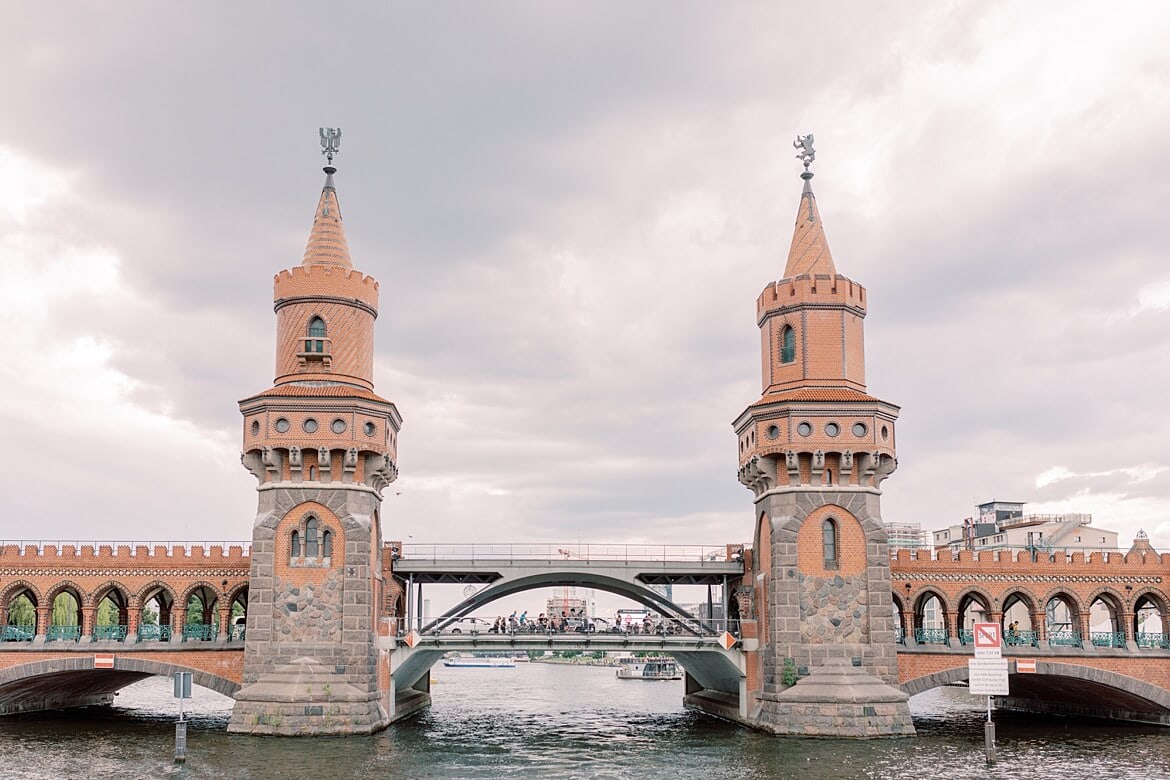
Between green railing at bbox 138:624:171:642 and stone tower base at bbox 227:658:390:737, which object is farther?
green railing at bbox 138:624:171:642

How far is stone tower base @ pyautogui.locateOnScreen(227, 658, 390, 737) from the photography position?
48844mm

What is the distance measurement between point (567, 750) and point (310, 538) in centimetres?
1563

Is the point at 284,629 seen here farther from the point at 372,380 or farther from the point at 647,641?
the point at 647,641

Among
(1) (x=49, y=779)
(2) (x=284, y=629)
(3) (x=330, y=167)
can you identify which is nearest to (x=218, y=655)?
(2) (x=284, y=629)

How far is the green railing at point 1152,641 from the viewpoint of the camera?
55.5m

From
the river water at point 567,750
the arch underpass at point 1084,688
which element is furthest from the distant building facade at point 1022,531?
the river water at point 567,750

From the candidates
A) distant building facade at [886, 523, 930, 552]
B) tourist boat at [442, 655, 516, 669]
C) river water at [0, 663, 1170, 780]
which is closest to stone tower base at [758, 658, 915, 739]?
river water at [0, 663, 1170, 780]

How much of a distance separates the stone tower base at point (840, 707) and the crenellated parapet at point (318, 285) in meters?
29.0

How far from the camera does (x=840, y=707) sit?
49.2m

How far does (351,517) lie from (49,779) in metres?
17.4

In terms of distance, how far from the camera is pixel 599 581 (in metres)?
A: 60.9

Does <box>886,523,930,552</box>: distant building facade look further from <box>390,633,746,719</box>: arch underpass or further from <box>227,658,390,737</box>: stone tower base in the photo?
<box>227,658,390,737</box>: stone tower base

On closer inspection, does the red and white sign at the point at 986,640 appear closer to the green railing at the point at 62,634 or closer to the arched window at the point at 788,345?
the arched window at the point at 788,345

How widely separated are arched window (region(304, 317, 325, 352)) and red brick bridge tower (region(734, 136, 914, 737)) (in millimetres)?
21879
